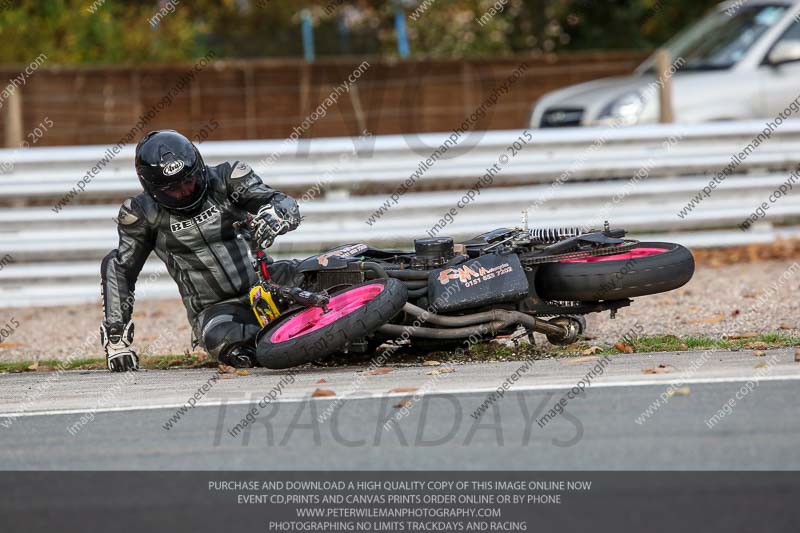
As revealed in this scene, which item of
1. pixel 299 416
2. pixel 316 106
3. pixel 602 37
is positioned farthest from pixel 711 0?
pixel 299 416

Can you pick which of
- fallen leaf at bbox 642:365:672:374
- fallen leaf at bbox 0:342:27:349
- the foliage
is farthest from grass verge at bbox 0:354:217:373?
the foliage

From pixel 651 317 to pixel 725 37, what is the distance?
593cm

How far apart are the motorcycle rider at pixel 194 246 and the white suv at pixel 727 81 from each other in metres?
6.38

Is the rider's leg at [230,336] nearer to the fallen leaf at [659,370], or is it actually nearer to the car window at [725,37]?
the fallen leaf at [659,370]

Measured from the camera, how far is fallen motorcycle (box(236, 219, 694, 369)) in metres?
6.18

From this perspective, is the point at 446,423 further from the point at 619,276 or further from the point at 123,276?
the point at 123,276

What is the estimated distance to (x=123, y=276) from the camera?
705cm

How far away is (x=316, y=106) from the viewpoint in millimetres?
18297

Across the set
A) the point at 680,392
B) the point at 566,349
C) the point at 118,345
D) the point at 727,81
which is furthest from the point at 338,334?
the point at 727,81

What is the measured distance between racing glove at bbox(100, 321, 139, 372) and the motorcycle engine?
5.81 ft

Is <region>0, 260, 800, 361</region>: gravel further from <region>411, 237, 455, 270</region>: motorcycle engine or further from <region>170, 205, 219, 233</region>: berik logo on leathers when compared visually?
<region>170, 205, 219, 233</region>: berik logo on leathers

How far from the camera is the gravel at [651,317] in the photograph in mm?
7625
